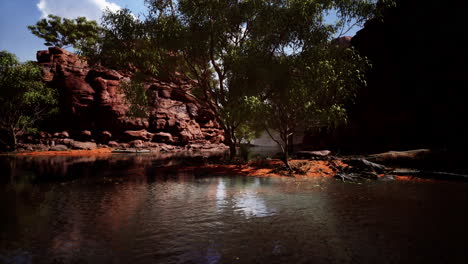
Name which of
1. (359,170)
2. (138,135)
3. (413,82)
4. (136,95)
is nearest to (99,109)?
(138,135)

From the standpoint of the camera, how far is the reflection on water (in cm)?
411

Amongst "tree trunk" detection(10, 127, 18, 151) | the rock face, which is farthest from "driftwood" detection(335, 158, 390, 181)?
"tree trunk" detection(10, 127, 18, 151)

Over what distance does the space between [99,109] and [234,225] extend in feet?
145

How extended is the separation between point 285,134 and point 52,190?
12.0 m

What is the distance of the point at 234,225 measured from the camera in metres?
5.64

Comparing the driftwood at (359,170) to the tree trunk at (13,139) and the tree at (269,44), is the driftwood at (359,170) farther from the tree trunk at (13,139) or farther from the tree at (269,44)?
A: the tree trunk at (13,139)

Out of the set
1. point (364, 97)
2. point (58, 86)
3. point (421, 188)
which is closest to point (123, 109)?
A: point (58, 86)

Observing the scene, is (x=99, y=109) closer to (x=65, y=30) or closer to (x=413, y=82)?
(x=65, y=30)

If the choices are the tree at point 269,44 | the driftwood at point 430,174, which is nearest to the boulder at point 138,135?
the tree at point 269,44

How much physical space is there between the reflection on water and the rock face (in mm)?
32727

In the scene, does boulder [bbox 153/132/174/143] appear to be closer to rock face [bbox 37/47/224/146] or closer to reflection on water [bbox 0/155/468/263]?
rock face [bbox 37/47/224/146]

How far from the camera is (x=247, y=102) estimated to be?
13.2 m

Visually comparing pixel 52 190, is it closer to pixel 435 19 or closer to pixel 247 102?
pixel 247 102

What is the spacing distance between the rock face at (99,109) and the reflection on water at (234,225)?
1288 inches
